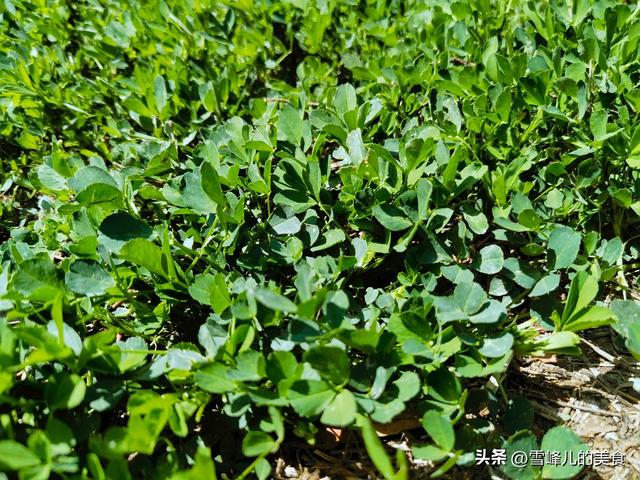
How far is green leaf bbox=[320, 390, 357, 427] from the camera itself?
1.08 metres

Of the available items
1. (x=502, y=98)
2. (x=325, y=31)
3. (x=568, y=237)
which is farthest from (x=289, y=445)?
(x=325, y=31)

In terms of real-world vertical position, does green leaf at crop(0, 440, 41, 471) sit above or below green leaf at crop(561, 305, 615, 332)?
below

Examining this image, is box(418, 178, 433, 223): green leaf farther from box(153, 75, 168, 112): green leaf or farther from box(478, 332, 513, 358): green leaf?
box(153, 75, 168, 112): green leaf

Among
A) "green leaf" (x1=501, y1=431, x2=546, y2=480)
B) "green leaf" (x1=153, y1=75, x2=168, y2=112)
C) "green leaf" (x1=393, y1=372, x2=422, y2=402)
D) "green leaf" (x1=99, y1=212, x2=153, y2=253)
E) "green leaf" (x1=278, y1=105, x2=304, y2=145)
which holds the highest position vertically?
"green leaf" (x1=278, y1=105, x2=304, y2=145)

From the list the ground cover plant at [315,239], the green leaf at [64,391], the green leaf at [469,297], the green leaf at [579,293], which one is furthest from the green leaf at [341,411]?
the green leaf at [579,293]

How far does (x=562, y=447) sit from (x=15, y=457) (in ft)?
3.22

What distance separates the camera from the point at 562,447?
1216mm

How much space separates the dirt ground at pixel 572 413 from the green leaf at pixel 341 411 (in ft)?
0.96

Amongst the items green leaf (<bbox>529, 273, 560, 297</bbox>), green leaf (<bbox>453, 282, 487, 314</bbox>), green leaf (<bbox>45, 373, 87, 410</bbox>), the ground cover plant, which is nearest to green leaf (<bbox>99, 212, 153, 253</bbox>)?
the ground cover plant

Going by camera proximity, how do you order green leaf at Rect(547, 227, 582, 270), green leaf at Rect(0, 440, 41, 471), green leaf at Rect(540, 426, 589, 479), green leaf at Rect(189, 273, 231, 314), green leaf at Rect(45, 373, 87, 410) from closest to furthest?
green leaf at Rect(0, 440, 41, 471)
green leaf at Rect(45, 373, 87, 410)
green leaf at Rect(540, 426, 589, 479)
green leaf at Rect(189, 273, 231, 314)
green leaf at Rect(547, 227, 582, 270)

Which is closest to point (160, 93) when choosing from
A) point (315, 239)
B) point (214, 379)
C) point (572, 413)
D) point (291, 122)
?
point (291, 122)

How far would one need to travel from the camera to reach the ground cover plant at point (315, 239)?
1151 millimetres

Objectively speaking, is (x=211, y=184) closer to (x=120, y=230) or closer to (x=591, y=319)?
(x=120, y=230)

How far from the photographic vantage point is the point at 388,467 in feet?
3.39
